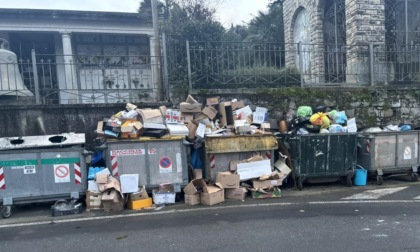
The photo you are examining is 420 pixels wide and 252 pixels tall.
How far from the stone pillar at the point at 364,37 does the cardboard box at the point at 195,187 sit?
650 centimetres

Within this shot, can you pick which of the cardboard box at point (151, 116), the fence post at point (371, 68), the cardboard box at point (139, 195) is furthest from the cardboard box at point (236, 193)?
the fence post at point (371, 68)

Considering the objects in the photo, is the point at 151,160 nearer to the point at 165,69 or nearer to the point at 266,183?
the point at 266,183

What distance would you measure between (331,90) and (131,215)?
656 cm

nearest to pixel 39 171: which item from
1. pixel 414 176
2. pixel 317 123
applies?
pixel 317 123

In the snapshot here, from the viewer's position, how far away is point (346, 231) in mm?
4422

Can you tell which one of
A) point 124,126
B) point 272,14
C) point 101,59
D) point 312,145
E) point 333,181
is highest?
point 272,14

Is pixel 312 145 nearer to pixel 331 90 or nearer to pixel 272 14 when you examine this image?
pixel 331 90

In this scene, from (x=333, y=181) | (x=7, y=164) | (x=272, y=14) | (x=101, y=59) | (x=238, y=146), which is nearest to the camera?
(x=7, y=164)

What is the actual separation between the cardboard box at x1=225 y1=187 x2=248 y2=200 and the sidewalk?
121 mm

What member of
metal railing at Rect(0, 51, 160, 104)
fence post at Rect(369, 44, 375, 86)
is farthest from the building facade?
fence post at Rect(369, 44, 375, 86)

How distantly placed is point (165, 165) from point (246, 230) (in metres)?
2.44

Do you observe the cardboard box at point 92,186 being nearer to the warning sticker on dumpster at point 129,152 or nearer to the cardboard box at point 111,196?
the cardboard box at point 111,196

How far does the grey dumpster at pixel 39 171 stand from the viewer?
589cm

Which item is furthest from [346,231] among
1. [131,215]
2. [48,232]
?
[48,232]
